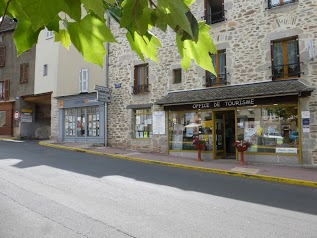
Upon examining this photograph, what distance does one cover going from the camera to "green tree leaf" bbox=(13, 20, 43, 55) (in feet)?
3.30

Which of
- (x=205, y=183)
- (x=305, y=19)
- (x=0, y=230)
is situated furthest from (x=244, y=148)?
(x=0, y=230)

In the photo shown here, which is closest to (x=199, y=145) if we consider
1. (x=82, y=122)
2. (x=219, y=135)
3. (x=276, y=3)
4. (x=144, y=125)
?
(x=219, y=135)

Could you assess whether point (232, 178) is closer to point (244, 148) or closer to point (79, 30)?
point (244, 148)

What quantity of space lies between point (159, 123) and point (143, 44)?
14419mm

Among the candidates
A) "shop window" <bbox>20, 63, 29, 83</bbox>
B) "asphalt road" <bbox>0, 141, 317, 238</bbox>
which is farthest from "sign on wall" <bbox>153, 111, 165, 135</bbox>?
"shop window" <bbox>20, 63, 29, 83</bbox>

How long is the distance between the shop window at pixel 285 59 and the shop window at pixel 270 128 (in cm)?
146

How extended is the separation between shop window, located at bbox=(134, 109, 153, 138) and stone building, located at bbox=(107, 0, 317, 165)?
2.1 inches

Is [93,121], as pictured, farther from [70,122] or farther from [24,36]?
[24,36]

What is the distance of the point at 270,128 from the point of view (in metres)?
12.5

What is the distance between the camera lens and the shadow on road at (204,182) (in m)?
7.12

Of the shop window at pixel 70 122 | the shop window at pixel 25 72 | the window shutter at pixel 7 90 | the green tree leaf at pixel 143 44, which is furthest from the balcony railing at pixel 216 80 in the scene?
the window shutter at pixel 7 90

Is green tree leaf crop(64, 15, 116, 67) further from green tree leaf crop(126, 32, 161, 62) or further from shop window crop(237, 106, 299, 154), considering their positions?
shop window crop(237, 106, 299, 154)

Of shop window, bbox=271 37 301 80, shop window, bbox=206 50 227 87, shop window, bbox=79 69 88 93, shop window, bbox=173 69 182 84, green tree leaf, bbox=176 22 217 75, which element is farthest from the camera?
shop window, bbox=79 69 88 93

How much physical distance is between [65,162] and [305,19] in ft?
36.3
